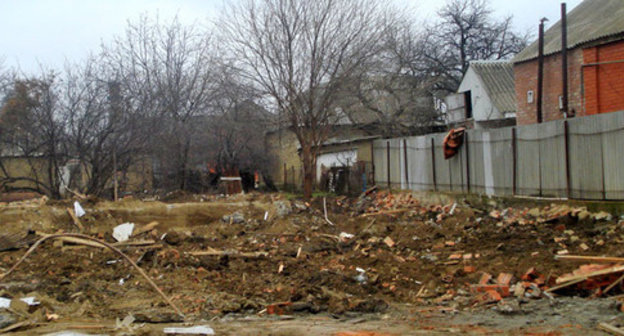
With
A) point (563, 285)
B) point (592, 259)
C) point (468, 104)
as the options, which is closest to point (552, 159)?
point (592, 259)

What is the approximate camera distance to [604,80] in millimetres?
19750

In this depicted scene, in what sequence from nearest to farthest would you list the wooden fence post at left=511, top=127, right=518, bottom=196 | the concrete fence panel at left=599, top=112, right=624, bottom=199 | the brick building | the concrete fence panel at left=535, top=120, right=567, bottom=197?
1. the concrete fence panel at left=599, top=112, right=624, bottom=199
2. the concrete fence panel at left=535, top=120, right=567, bottom=197
3. the wooden fence post at left=511, top=127, right=518, bottom=196
4. the brick building

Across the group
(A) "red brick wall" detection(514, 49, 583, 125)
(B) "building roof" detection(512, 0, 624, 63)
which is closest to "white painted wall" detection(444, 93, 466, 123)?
(A) "red brick wall" detection(514, 49, 583, 125)

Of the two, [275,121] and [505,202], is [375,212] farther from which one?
[275,121]

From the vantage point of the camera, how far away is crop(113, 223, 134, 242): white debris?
13819 mm

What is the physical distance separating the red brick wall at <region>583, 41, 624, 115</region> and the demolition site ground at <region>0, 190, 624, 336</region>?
770 cm

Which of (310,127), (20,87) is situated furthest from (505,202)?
(20,87)

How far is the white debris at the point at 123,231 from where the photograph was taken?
13.8 metres

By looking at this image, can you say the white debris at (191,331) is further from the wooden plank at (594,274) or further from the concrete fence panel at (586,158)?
the concrete fence panel at (586,158)

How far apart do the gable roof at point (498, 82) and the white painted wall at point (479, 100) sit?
234 mm

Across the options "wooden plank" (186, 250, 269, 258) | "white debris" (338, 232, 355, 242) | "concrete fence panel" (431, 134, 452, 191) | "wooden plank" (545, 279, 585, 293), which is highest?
"concrete fence panel" (431, 134, 452, 191)

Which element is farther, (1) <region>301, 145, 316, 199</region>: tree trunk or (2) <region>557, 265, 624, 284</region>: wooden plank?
(1) <region>301, 145, 316, 199</region>: tree trunk

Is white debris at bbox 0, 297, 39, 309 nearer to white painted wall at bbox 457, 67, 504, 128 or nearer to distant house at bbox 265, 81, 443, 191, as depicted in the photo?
distant house at bbox 265, 81, 443, 191

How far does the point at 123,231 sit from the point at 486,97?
22278mm
